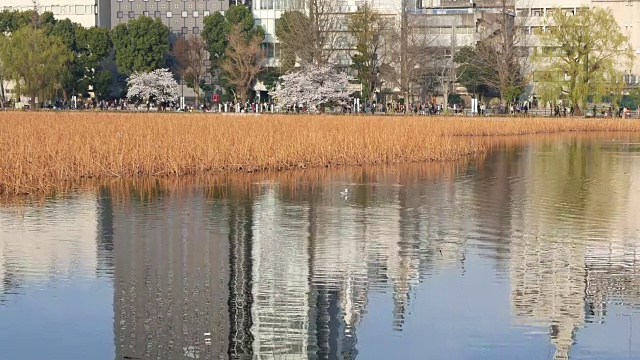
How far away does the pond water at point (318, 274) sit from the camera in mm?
10328

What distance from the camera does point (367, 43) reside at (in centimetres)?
9119

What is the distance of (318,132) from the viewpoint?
118 feet

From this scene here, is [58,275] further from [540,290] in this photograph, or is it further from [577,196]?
[577,196]

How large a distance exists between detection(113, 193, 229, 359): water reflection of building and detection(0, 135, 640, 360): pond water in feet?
0.09

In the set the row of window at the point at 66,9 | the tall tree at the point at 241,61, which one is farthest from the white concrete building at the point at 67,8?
the tall tree at the point at 241,61

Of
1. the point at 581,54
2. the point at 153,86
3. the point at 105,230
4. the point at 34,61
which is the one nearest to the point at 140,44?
the point at 153,86

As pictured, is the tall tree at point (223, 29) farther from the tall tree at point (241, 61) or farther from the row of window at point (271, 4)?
the row of window at point (271, 4)

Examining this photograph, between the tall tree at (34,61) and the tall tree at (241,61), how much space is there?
15.4m

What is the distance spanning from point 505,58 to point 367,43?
14.1 meters

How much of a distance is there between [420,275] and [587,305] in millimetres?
2462

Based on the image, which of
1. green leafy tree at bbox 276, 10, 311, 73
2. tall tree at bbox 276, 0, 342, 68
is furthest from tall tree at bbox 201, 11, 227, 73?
tall tree at bbox 276, 0, 342, 68

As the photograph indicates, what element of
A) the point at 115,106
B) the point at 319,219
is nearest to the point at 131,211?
the point at 319,219

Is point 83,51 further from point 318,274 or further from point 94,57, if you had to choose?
point 318,274

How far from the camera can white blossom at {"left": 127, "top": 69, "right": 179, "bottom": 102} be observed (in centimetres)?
10406
